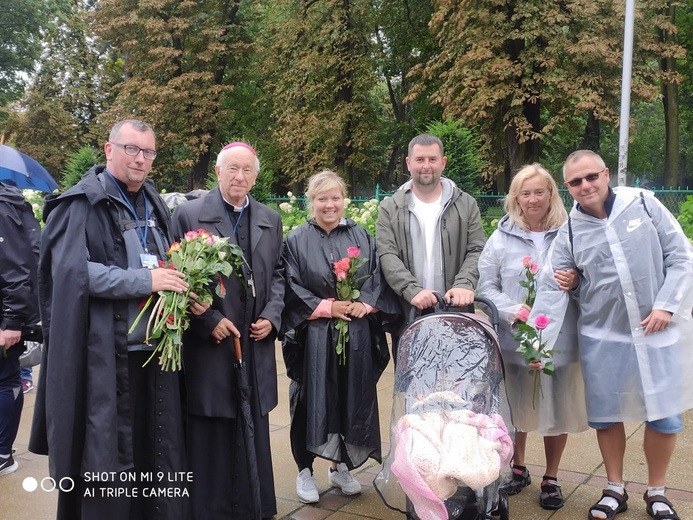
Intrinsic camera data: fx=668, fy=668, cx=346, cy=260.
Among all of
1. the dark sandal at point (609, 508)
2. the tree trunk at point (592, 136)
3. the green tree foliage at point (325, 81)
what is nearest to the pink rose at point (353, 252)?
the dark sandal at point (609, 508)

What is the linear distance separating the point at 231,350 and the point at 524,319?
175 centimetres

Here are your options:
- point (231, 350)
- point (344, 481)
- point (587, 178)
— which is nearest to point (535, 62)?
point (587, 178)

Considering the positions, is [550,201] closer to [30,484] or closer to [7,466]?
[30,484]

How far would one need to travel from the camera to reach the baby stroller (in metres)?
2.91

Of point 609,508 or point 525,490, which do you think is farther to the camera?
point 525,490

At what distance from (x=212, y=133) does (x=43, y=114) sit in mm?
11566

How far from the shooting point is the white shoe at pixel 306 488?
4.23 meters

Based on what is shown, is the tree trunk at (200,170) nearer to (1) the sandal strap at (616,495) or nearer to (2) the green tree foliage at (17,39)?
(2) the green tree foliage at (17,39)

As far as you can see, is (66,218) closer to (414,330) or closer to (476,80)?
(414,330)

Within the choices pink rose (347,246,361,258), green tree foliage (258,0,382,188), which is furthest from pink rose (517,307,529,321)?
green tree foliage (258,0,382,188)

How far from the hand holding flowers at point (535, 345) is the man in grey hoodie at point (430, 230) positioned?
1.98 feet

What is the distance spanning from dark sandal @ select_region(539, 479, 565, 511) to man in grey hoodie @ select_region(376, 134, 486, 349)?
1349mm

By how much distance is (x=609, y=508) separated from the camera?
387cm

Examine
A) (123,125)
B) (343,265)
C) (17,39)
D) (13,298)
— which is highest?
(17,39)
